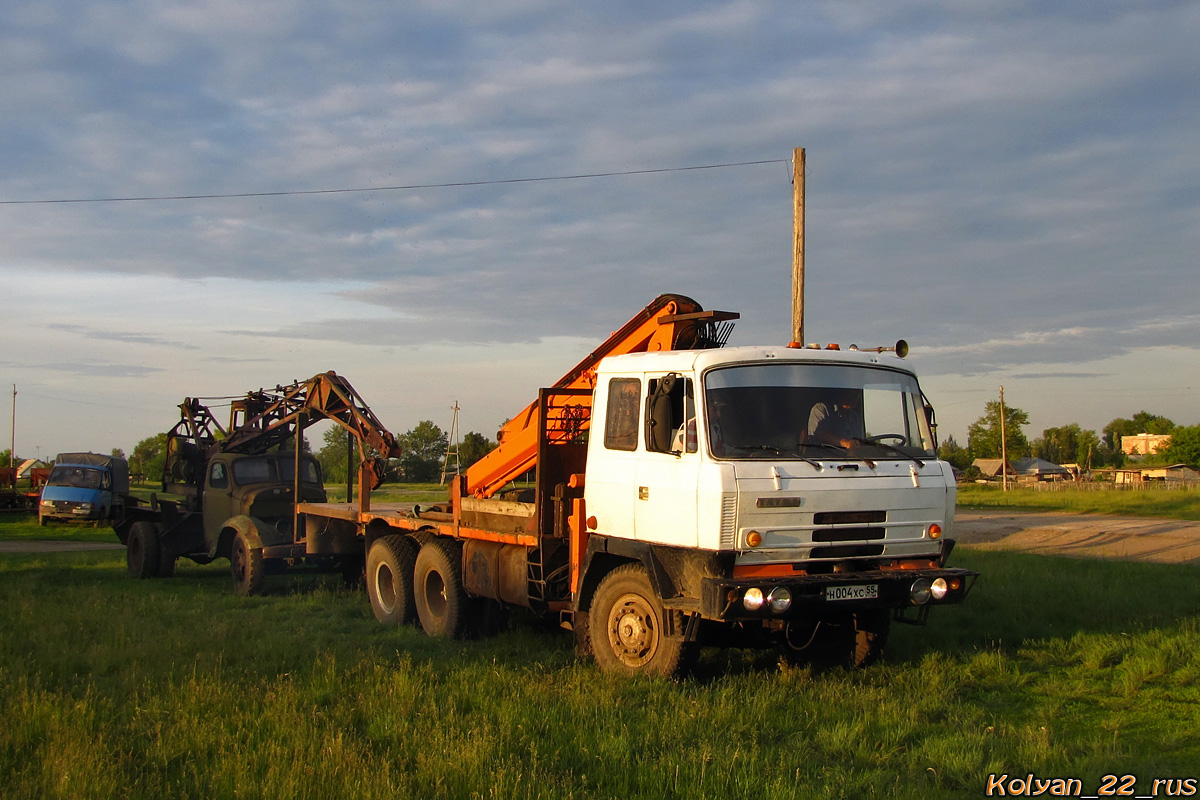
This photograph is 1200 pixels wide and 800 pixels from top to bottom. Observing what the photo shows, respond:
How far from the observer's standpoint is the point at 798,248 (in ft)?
54.4

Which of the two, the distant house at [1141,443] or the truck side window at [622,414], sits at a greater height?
the distant house at [1141,443]

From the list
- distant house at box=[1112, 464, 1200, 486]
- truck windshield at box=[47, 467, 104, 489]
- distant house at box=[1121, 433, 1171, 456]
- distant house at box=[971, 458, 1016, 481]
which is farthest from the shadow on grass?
distant house at box=[1121, 433, 1171, 456]

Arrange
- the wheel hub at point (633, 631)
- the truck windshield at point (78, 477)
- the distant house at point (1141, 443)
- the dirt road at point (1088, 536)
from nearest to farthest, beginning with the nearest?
the wheel hub at point (633, 631) < the dirt road at point (1088, 536) < the truck windshield at point (78, 477) < the distant house at point (1141, 443)

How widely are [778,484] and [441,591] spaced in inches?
217

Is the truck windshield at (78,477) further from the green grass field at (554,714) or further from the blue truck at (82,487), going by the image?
the green grass field at (554,714)

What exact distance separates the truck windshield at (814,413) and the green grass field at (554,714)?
188 centimetres

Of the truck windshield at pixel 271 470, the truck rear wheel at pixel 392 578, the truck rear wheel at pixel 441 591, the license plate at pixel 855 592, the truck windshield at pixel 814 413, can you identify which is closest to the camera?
the license plate at pixel 855 592

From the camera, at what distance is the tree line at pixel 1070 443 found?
82.8 metres

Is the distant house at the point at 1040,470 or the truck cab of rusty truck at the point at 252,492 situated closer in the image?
the truck cab of rusty truck at the point at 252,492

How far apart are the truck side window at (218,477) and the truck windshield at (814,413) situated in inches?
464

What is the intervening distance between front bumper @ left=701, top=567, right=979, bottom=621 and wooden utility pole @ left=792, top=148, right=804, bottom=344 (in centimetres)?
883

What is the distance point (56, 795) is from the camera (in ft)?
17.2

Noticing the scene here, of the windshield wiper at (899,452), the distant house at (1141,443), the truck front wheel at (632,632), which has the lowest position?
Answer: the truck front wheel at (632,632)

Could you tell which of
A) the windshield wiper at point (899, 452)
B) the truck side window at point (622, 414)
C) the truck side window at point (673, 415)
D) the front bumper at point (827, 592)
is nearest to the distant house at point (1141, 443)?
the windshield wiper at point (899, 452)
